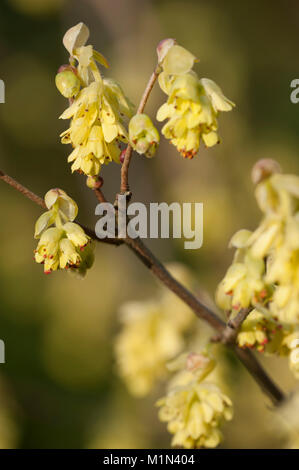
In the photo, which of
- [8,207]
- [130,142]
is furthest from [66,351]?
[130,142]

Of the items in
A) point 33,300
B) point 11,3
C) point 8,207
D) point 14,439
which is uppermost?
point 11,3

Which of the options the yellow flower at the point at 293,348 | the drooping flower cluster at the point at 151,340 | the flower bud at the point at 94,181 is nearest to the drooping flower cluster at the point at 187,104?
the flower bud at the point at 94,181

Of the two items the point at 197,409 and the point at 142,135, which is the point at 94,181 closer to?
the point at 142,135

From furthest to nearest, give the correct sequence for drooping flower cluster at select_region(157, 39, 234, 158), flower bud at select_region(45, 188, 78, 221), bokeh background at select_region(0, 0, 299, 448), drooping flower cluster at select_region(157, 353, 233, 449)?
bokeh background at select_region(0, 0, 299, 448) → drooping flower cluster at select_region(157, 353, 233, 449) → flower bud at select_region(45, 188, 78, 221) → drooping flower cluster at select_region(157, 39, 234, 158)

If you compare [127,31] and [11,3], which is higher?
[11,3]

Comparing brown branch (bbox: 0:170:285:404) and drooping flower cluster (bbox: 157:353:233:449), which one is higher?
brown branch (bbox: 0:170:285:404)

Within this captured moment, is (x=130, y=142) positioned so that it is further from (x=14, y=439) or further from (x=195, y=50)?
(x=195, y=50)

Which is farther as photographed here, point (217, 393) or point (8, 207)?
point (8, 207)

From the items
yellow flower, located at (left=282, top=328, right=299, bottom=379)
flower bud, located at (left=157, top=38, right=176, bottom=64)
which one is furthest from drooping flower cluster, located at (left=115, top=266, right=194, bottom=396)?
flower bud, located at (left=157, top=38, right=176, bottom=64)

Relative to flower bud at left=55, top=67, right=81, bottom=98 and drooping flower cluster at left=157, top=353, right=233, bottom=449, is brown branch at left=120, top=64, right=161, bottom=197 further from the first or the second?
drooping flower cluster at left=157, top=353, right=233, bottom=449
